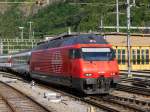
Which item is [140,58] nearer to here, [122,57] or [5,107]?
[122,57]

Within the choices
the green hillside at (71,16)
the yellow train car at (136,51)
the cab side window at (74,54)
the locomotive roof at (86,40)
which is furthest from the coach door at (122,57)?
the cab side window at (74,54)

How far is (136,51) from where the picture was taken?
56.9 metres

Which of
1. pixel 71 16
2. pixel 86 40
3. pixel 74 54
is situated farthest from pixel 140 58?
pixel 71 16

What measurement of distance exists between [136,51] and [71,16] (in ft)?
124

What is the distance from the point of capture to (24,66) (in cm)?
4566

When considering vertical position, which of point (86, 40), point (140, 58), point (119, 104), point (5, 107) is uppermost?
point (86, 40)

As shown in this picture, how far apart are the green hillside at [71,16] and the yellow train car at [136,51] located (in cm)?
340

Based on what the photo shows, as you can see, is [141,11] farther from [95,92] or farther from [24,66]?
[95,92]

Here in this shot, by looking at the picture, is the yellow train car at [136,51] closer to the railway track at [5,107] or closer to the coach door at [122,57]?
the coach door at [122,57]

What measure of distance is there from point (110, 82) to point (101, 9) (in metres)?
50.4

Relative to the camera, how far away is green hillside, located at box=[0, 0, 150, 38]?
221 feet

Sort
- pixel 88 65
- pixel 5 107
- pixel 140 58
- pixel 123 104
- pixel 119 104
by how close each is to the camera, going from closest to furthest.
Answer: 1. pixel 123 104
2. pixel 119 104
3. pixel 5 107
4. pixel 88 65
5. pixel 140 58

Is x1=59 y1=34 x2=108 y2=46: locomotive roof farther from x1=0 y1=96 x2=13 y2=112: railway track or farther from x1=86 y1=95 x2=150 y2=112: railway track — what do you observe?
x1=0 y1=96 x2=13 y2=112: railway track

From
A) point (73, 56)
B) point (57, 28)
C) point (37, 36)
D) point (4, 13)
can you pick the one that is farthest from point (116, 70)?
point (4, 13)
